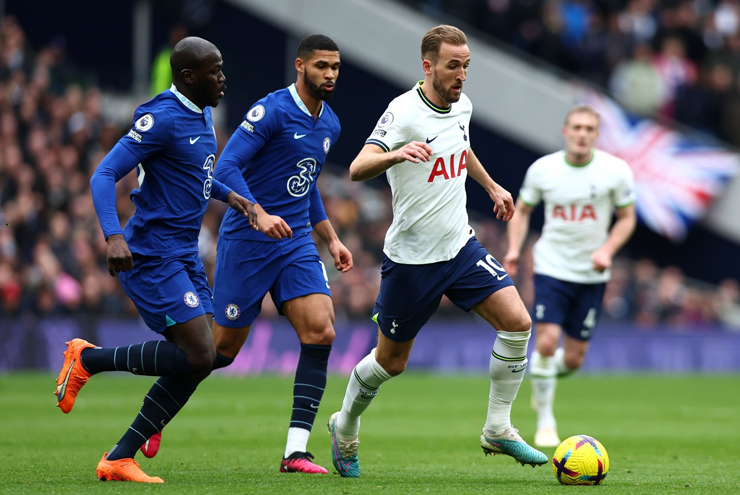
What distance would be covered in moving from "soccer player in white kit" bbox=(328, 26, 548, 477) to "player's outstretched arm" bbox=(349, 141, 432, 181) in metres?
0.36

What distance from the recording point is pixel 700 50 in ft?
78.4

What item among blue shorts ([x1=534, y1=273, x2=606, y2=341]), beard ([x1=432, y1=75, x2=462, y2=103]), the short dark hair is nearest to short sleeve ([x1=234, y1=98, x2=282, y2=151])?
the short dark hair

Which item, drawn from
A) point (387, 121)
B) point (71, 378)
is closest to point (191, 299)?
point (71, 378)

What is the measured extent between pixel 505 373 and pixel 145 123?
2.79 m

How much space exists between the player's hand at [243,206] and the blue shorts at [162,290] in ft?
1.49

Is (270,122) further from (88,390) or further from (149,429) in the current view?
(88,390)

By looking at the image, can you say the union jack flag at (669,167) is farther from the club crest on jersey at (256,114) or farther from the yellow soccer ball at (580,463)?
the yellow soccer ball at (580,463)

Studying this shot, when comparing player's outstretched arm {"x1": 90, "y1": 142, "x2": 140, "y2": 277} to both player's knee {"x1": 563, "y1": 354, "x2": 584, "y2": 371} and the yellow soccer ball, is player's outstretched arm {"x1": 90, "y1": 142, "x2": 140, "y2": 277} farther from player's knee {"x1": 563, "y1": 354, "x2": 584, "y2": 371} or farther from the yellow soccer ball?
player's knee {"x1": 563, "y1": 354, "x2": 584, "y2": 371}

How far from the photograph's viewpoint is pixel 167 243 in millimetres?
6484

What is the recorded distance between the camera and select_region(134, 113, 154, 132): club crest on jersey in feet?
20.7

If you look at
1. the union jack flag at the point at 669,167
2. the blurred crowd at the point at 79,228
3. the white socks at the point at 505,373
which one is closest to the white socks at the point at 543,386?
the white socks at the point at 505,373

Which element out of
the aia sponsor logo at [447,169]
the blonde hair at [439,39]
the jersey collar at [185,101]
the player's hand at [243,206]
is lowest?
the player's hand at [243,206]

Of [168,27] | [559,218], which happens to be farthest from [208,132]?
[168,27]

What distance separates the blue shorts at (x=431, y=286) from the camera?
678 cm
